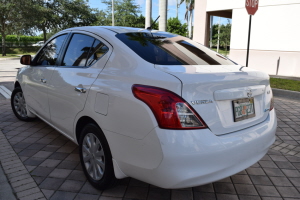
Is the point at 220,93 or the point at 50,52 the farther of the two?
the point at 50,52

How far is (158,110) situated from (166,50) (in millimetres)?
937

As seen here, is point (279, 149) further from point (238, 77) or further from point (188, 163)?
point (188, 163)

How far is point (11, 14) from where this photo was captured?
3081cm

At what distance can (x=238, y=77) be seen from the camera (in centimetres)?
237

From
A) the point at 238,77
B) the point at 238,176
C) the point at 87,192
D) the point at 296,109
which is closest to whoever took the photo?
the point at 238,77

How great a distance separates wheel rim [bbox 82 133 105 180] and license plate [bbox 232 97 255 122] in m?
1.26

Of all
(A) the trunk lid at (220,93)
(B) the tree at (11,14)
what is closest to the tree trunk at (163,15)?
(A) the trunk lid at (220,93)

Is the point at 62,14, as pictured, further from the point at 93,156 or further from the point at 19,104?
the point at 93,156

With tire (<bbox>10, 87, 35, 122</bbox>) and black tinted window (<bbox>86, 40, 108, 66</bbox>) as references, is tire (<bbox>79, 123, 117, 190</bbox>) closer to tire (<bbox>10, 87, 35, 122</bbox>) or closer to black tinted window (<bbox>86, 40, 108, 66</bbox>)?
black tinted window (<bbox>86, 40, 108, 66</bbox>)

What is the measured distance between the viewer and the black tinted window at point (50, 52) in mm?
3643

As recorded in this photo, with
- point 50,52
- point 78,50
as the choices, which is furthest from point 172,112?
point 50,52

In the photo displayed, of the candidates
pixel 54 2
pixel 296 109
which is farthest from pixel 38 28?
pixel 296 109

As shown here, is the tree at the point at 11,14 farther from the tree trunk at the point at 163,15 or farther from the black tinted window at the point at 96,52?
the black tinted window at the point at 96,52

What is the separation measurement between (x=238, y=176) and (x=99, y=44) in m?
2.13
